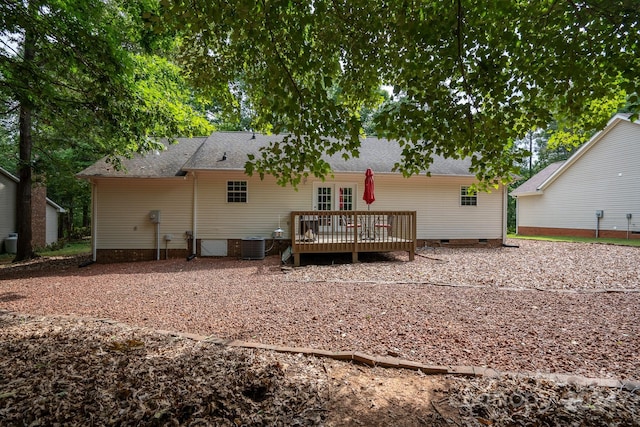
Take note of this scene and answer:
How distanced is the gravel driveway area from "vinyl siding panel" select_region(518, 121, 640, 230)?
32.2 ft

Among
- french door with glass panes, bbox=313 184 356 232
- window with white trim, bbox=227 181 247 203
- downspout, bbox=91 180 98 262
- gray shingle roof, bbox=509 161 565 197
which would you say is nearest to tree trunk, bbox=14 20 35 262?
downspout, bbox=91 180 98 262

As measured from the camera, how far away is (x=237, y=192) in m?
11.1

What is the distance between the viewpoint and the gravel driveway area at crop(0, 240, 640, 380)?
3.43 m

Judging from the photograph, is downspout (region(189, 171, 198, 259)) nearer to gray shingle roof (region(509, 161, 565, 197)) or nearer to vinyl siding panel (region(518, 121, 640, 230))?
vinyl siding panel (region(518, 121, 640, 230))

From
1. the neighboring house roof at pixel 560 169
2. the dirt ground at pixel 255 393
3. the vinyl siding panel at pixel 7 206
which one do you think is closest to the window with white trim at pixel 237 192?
the dirt ground at pixel 255 393

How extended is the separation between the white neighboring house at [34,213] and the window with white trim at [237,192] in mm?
10754

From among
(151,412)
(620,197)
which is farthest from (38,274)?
(620,197)

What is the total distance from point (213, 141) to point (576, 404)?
12.9 meters

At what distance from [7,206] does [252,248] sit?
15.1 metres

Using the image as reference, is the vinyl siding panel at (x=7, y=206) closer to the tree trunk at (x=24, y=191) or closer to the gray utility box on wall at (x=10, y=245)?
the gray utility box on wall at (x=10, y=245)

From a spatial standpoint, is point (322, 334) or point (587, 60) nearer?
point (587, 60)

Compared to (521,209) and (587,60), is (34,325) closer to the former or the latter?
(587,60)

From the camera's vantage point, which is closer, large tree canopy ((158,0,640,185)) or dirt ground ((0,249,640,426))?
dirt ground ((0,249,640,426))

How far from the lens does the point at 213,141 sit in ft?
41.8
